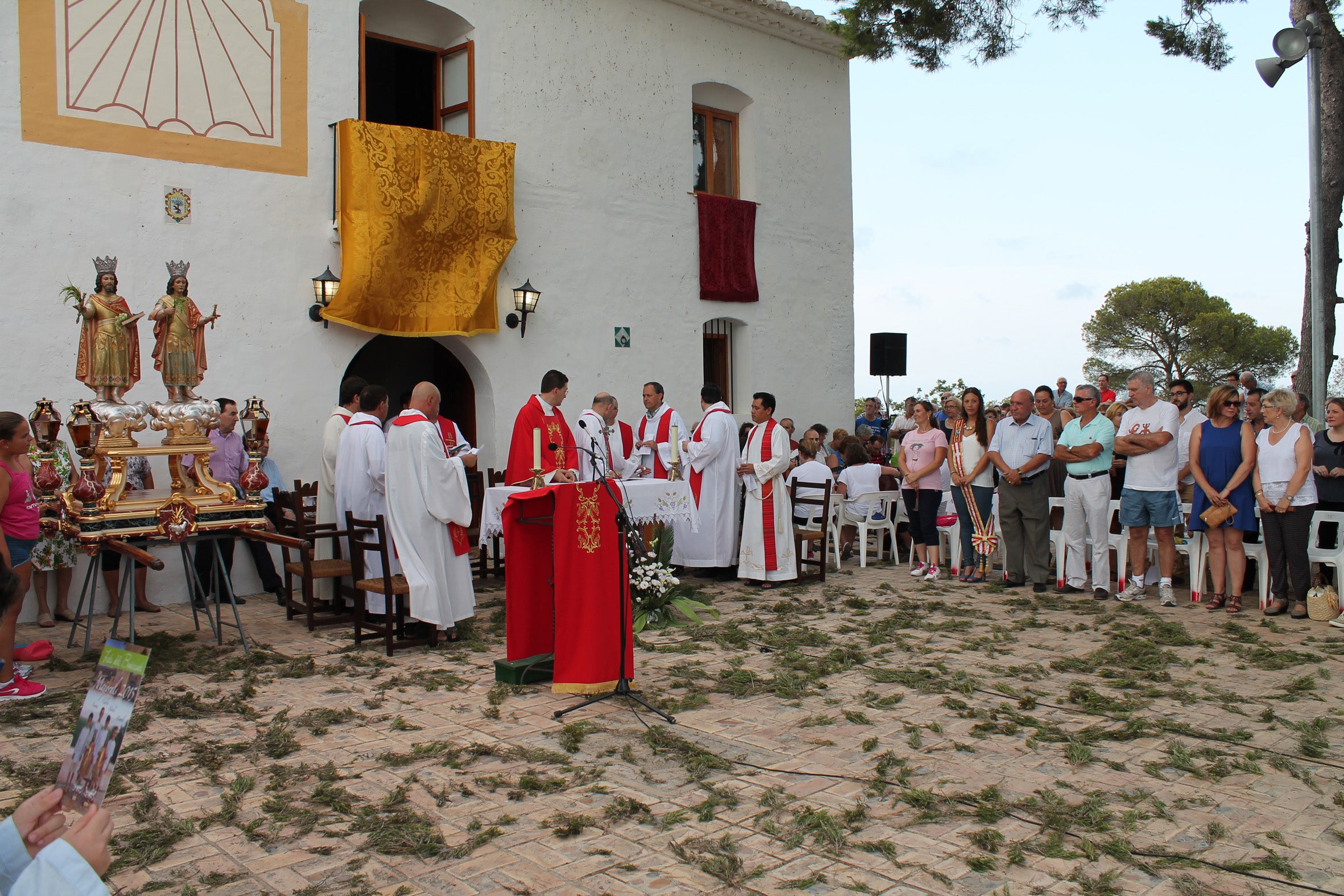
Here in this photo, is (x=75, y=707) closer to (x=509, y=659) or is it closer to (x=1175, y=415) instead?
(x=509, y=659)

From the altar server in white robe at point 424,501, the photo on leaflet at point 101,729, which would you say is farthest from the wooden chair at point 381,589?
the photo on leaflet at point 101,729

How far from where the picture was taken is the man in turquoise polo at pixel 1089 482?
29.5ft

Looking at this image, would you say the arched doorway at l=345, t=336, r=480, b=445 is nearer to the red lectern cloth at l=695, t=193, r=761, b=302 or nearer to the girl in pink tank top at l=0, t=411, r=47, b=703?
the red lectern cloth at l=695, t=193, r=761, b=302

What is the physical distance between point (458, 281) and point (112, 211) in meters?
3.37

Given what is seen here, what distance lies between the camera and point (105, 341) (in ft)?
23.3

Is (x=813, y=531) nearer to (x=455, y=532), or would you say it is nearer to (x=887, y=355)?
(x=455, y=532)

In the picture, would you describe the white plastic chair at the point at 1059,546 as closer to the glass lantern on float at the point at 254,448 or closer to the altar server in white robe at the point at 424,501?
the altar server in white robe at the point at 424,501

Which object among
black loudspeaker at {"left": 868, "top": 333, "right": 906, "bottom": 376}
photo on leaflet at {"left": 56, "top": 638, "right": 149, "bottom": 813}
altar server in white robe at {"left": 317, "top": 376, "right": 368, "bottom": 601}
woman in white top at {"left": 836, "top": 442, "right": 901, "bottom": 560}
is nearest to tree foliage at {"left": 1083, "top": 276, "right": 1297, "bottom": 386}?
black loudspeaker at {"left": 868, "top": 333, "right": 906, "bottom": 376}

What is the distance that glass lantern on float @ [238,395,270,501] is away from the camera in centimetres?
741

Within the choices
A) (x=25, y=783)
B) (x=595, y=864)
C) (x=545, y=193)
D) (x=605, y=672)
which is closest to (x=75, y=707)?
(x=25, y=783)

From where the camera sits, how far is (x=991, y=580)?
1023cm

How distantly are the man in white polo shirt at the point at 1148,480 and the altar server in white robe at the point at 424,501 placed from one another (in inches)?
222

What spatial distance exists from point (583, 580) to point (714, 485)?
16.3 feet

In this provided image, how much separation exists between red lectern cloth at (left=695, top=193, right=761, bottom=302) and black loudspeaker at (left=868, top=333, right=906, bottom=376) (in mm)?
2849
